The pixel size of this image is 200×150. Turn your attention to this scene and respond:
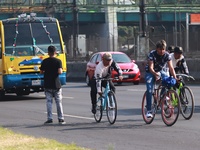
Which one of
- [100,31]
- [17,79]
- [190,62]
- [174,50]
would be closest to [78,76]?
[190,62]

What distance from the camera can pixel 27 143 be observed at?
11984 mm

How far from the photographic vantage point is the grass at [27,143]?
11336 mm

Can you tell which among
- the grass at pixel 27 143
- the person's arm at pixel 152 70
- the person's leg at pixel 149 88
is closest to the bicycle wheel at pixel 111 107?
the person's leg at pixel 149 88

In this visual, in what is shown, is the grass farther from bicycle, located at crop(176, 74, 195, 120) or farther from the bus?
the bus

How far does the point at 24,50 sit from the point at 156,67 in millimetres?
10258

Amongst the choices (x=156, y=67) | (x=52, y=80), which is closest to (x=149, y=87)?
(x=156, y=67)

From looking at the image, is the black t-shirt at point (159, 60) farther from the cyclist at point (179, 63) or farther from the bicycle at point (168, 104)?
the cyclist at point (179, 63)

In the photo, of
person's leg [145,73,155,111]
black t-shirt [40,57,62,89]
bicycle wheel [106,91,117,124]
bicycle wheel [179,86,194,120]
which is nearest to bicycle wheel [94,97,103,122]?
bicycle wheel [106,91,117,124]

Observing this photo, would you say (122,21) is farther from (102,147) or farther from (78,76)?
(102,147)

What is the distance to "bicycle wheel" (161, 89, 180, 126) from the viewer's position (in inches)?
561

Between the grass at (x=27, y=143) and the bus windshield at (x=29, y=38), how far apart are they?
36.9ft

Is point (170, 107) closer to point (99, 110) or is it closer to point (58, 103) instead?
point (99, 110)

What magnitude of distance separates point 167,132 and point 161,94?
1439 millimetres

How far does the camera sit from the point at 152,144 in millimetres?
11828
